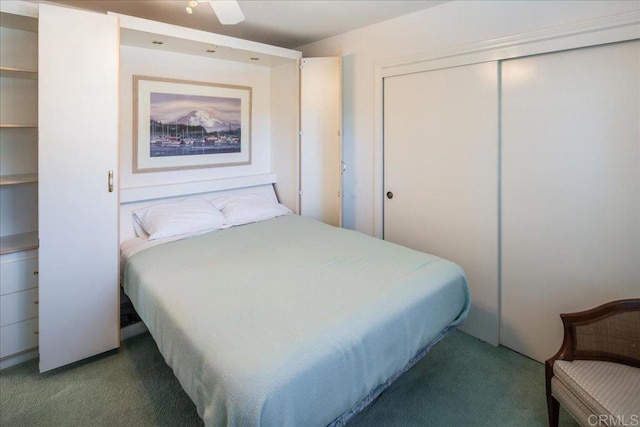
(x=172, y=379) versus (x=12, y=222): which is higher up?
(x=12, y=222)

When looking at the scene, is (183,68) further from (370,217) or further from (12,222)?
(370,217)

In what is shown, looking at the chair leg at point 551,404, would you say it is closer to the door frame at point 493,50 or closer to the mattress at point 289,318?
the mattress at point 289,318

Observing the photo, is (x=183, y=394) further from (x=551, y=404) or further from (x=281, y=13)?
(x=281, y=13)

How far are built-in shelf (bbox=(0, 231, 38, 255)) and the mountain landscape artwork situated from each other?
Answer: 1.08 meters

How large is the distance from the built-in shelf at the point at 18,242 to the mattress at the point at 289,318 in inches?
25.5

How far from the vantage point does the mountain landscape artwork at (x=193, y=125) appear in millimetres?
3117

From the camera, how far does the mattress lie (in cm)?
128

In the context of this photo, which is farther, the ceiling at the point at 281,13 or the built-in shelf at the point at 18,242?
the ceiling at the point at 281,13

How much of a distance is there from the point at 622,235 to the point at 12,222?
3970 millimetres

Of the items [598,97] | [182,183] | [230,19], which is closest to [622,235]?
[598,97]

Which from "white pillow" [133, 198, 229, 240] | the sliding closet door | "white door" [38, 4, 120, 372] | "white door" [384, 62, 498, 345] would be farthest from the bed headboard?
the sliding closet door

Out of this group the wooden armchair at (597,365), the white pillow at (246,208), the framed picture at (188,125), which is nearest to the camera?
the wooden armchair at (597,365)

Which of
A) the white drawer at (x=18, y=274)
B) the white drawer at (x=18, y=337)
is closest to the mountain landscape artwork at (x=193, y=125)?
the white drawer at (x=18, y=274)

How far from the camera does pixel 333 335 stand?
4.78ft
